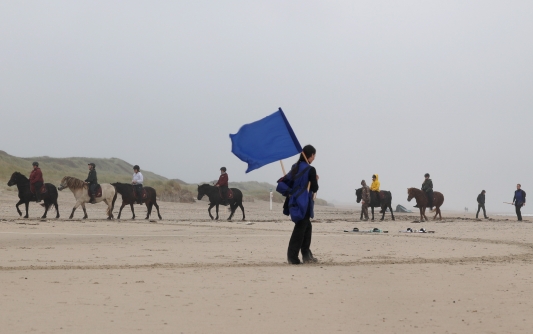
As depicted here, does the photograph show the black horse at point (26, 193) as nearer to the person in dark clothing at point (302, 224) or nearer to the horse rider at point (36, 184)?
the horse rider at point (36, 184)

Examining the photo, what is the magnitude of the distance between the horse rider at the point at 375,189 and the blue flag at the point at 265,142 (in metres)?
19.9

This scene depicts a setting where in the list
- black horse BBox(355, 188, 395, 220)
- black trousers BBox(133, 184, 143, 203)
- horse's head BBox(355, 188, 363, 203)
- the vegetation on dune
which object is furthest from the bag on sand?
horse's head BBox(355, 188, 363, 203)

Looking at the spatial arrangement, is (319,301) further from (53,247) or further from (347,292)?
(53,247)

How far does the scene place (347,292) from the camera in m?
8.64

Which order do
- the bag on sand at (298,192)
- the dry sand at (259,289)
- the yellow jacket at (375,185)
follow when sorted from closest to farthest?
the dry sand at (259,289), the bag on sand at (298,192), the yellow jacket at (375,185)

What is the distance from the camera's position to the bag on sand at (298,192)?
11.7 meters

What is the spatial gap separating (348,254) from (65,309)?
762cm

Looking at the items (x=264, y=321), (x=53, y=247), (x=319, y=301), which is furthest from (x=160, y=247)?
(x=264, y=321)

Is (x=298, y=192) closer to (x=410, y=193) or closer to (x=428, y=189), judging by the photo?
(x=410, y=193)

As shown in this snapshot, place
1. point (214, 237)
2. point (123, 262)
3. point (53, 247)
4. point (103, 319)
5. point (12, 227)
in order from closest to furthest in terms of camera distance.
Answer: point (103, 319) → point (123, 262) → point (53, 247) → point (214, 237) → point (12, 227)

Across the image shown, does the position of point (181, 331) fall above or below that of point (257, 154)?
below

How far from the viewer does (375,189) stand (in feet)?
112

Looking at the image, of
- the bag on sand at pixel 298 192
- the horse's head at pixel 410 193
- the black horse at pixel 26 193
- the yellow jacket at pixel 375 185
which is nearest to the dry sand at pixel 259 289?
the bag on sand at pixel 298 192

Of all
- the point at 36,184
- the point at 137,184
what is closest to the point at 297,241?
the point at 36,184
